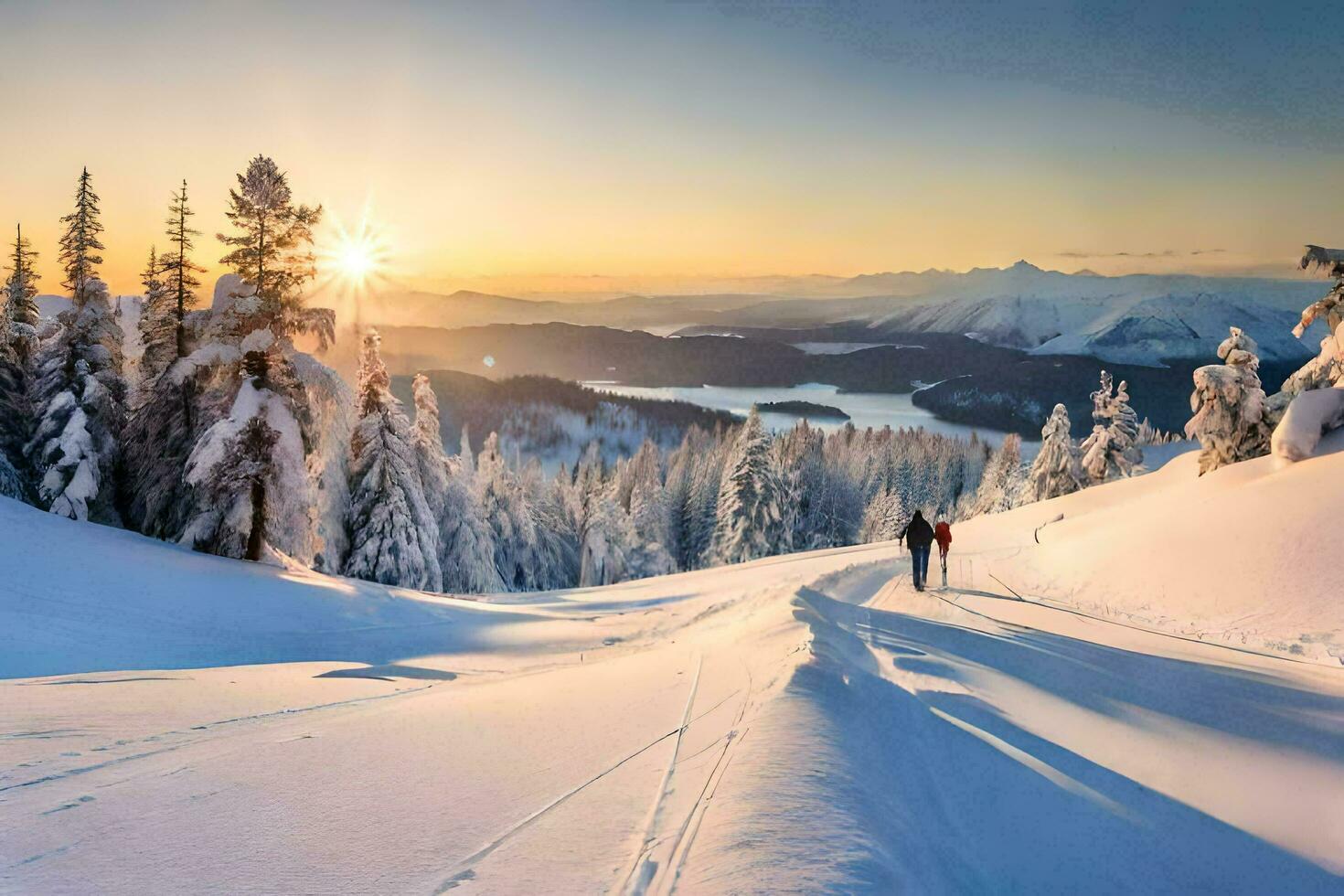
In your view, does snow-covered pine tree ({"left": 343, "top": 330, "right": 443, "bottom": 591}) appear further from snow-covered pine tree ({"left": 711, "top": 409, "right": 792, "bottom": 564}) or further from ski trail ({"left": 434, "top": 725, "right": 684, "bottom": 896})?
ski trail ({"left": 434, "top": 725, "right": 684, "bottom": 896})

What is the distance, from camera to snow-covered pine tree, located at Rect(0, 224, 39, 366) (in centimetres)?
2848

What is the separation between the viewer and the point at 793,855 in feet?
14.7

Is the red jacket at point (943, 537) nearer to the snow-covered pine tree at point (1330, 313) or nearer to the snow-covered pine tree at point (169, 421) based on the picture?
the snow-covered pine tree at point (1330, 313)

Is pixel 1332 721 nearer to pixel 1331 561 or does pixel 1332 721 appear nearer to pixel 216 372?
pixel 1331 561

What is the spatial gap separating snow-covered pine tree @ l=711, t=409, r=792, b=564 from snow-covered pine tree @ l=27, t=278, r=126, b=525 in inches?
1290

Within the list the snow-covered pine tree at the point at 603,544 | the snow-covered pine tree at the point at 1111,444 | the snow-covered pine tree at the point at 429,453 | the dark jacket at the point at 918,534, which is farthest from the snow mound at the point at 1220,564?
the snow-covered pine tree at the point at 603,544

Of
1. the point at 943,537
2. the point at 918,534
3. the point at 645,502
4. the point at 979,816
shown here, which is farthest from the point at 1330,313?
the point at 645,502

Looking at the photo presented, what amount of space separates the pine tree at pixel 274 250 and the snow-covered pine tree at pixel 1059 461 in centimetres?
4344

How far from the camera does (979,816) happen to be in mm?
6258

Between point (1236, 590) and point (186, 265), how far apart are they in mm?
30502

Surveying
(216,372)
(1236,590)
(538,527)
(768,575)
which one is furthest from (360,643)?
(538,527)

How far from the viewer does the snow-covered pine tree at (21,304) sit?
1121 inches

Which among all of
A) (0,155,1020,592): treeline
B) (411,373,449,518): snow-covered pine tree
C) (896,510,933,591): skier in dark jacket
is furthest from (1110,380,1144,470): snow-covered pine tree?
(411,373,449,518): snow-covered pine tree

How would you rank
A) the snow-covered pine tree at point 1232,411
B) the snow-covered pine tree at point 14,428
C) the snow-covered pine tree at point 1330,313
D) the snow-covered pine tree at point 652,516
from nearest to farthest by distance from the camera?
the snow-covered pine tree at point 1330,313 → the snow-covered pine tree at point 14,428 → the snow-covered pine tree at point 1232,411 → the snow-covered pine tree at point 652,516
